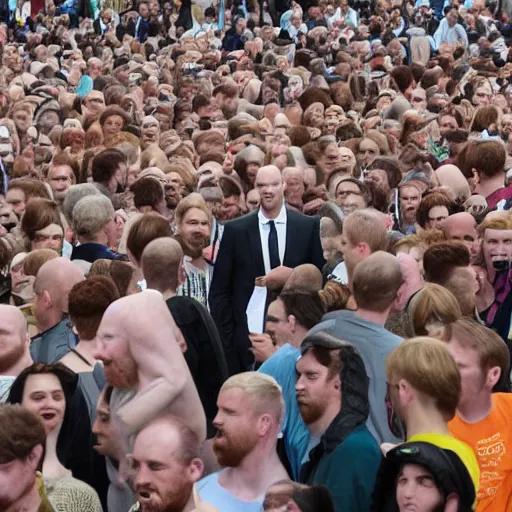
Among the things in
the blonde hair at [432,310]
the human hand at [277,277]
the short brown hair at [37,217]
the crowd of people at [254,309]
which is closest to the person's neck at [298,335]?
the crowd of people at [254,309]

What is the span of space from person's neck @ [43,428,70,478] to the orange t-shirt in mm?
1545

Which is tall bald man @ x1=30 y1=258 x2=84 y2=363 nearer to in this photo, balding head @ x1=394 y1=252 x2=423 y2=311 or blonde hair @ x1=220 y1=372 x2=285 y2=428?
balding head @ x1=394 y1=252 x2=423 y2=311

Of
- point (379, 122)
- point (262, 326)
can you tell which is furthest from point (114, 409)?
point (379, 122)

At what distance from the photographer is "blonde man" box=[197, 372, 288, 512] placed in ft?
19.1

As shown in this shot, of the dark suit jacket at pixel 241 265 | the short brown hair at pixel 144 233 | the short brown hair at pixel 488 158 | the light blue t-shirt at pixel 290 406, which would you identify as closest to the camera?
the light blue t-shirt at pixel 290 406

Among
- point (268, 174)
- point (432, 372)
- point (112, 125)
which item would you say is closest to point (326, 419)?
point (432, 372)

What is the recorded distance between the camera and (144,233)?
335 inches

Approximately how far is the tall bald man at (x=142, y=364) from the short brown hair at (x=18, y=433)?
77 centimetres

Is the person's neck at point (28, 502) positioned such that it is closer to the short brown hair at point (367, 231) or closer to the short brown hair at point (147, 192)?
the short brown hair at point (367, 231)

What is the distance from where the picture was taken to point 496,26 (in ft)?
112

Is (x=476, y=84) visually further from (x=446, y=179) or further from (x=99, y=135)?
(x=446, y=179)

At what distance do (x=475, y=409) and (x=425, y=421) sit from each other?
586 mm

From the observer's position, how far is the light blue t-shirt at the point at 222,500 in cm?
575

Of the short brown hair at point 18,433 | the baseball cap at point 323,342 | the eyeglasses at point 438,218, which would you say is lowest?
the eyeglasses at point 438,218
